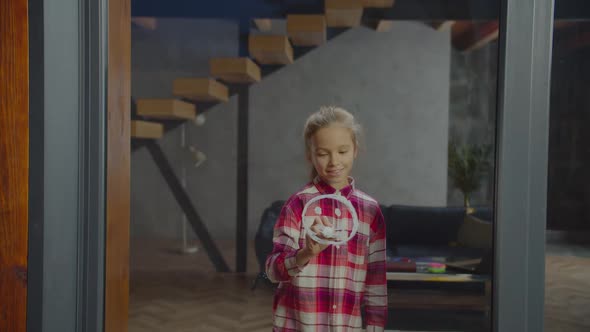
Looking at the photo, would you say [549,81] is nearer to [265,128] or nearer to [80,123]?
[80,123]

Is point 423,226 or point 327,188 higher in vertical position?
point 327,188

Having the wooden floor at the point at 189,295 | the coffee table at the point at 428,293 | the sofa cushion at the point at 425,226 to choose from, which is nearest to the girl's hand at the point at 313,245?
the wooden floor at the point at 189,295

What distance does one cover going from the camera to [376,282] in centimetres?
97

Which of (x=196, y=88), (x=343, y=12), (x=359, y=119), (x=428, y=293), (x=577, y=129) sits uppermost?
(x=343, y=12)

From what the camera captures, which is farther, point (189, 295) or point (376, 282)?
point (189, 295)

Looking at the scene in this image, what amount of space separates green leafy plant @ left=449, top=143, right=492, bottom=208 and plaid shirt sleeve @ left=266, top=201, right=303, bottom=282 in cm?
335

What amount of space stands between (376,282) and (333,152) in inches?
10.3

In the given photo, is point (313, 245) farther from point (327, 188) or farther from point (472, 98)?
point (472, 98)

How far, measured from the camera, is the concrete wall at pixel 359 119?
13.5 ft

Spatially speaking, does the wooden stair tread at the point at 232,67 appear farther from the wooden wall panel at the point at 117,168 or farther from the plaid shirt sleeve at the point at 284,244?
the plaid shirt sleeve at the point at 284,244

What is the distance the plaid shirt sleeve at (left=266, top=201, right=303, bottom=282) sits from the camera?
0.93 meters

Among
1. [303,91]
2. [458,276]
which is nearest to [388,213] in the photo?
[458,276]

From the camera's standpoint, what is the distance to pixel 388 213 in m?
3.49

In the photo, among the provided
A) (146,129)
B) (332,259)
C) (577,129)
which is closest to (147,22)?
(146,129)
